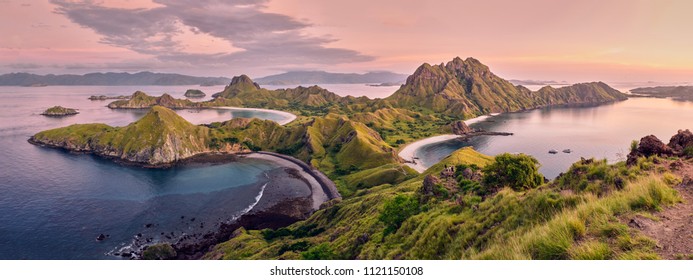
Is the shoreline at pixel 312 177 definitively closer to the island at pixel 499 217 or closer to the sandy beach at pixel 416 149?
the island at pixel 499 217

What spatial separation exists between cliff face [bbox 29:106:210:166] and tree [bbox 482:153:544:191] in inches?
5068

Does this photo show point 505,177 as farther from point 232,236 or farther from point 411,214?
point 232,236

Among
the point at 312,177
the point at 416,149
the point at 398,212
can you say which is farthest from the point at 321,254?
the point at 416,149

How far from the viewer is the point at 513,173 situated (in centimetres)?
3169

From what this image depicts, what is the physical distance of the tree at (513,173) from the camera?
31156mm

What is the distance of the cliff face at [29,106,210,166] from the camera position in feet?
420

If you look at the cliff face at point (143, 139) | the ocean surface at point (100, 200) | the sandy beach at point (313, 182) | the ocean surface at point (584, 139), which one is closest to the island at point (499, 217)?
the sandy beach at point (313, 182)

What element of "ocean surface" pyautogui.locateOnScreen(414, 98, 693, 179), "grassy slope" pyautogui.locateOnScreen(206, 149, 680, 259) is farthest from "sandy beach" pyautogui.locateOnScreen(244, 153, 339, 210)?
"grassy slope" pyautogui.locateOnScreen(206, 149, 680, 259)

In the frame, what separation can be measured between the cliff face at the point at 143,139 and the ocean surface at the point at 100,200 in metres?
8.44

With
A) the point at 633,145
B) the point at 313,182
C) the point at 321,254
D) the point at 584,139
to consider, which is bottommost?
the point at 313,182

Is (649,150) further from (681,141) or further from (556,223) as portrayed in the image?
(556,223)

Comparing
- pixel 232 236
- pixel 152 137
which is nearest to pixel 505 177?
pixel 232 236

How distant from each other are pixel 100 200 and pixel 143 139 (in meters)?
56.5

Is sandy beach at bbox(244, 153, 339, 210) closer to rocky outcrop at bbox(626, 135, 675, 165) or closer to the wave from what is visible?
the wave
